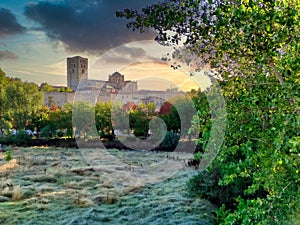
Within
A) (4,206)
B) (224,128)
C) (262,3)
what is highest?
(262,3)

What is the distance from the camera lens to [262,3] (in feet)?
5.70

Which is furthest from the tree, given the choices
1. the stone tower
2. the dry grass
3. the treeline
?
the treeline

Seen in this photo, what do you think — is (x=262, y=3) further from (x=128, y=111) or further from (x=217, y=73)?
(x=128, y=111)

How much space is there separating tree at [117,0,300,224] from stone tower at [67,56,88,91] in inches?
160

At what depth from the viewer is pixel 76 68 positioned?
7055 millimetres

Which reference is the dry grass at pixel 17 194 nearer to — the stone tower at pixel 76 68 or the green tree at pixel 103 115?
the stone tower at pixel 76 68

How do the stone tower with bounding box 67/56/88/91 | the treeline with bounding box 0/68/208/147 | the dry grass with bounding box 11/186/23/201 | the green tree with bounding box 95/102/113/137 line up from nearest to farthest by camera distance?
the dry grass with bounding box 11/186/23/201 < the stone tower with bounding box 67/56/88/91 < the treeline with bounding box 0/68/208/147 < the green tree with bounding box 95/102/113/137

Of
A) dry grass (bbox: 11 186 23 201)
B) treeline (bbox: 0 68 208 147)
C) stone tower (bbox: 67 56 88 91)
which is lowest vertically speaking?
dry grass (bbox: 11 186 23 201)

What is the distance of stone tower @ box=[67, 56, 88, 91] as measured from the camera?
6.66m

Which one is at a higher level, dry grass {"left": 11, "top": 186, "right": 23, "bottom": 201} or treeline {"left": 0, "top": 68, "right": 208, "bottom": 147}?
treeline {"left": 0, "top": 68, "right": 208, "bottom": 147}

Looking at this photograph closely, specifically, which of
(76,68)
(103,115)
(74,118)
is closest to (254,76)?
(76,68)

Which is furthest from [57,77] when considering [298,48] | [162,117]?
[298,48]

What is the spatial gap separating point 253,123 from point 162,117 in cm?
790

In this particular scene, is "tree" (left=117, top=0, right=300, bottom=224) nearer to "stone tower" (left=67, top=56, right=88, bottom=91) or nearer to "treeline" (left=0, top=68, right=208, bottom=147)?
"stone tower" (left=67, top=56, right=88, bottom=91)
